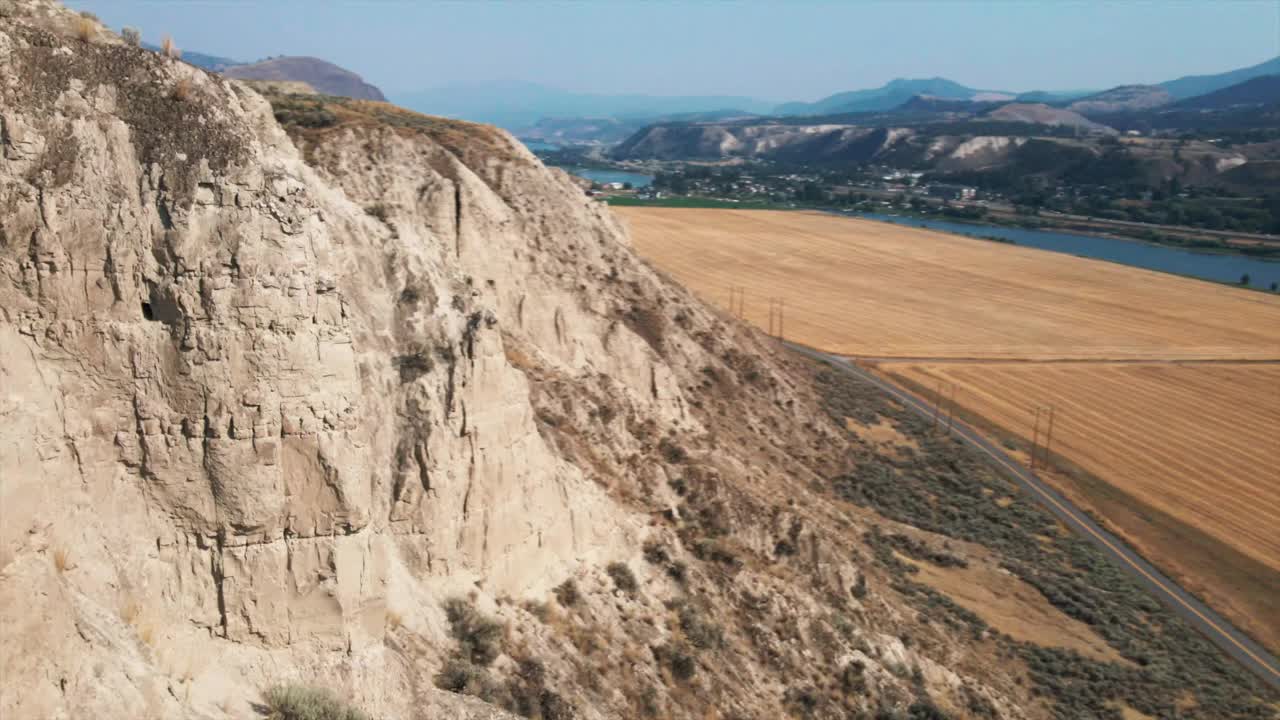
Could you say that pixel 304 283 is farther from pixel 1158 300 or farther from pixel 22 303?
pixel 1158 300

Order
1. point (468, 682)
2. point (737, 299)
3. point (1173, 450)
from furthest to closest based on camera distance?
point (737, 299) < point (1173, 450) < point (468, 682)

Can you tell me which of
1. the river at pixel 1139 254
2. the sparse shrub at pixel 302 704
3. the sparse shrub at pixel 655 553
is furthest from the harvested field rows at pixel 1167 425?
the river at pixel 1139 254

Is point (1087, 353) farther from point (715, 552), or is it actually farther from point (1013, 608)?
point (715, 552)

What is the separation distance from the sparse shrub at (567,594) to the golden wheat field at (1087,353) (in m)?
32.3

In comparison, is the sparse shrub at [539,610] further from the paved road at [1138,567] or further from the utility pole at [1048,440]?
the utility pole at [1048,440]

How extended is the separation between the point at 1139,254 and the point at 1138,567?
402ft

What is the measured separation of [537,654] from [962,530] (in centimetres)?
3175

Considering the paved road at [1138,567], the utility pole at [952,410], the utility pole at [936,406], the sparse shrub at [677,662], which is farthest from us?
the utility pole at [952,410]

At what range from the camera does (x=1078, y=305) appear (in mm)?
107312

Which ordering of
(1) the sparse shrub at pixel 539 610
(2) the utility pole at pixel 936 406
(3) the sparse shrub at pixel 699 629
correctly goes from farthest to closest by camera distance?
(2) the utility pole at pixel 936 406 → (3) the sparse shrub at pixel 699 629 → (1) the sparse shrub at pixel 539 610

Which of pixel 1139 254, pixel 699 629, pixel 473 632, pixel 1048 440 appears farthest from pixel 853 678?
pixel 1139 254

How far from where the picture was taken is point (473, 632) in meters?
18.0

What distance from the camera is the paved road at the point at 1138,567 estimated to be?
3575 cm

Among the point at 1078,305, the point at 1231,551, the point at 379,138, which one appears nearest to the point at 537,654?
the point at 379,138
